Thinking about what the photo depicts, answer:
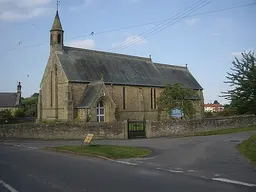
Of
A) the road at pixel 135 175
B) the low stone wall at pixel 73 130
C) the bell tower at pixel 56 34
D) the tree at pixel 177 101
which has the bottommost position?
the road at pixel 135 175

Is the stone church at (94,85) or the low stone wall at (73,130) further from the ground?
the stone church at (94,85)

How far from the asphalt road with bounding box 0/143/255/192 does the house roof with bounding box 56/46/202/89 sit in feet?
92.6

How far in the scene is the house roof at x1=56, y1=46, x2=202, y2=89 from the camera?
41.9 m

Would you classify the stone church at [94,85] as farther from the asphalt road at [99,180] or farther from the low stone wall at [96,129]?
the asphalt road at [99,180]

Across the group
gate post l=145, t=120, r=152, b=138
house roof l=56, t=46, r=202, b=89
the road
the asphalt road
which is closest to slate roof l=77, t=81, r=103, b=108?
house roof l=56, t=46, r=202, b=89

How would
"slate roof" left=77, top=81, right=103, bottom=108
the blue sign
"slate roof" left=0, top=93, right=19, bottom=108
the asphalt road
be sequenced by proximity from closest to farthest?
the asphalt road < the blue sign < "slate roof" left=77, top=81, right=103, bottom=108 < "slate roof" left=0, top=93, right=19, bottom=108

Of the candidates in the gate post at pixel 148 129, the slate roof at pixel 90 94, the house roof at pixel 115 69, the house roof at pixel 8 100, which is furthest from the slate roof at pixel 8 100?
the gate post at pixel 148 129

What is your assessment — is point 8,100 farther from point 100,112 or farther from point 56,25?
point 100,112

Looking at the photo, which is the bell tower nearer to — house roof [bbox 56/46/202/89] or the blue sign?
house roof [bbox 56/46/202/89]

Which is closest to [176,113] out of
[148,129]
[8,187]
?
[148,129]

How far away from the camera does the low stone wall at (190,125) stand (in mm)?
28906

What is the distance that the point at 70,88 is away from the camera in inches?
1542

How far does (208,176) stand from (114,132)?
18304 millimetres

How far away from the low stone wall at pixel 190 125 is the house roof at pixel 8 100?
5988cm
